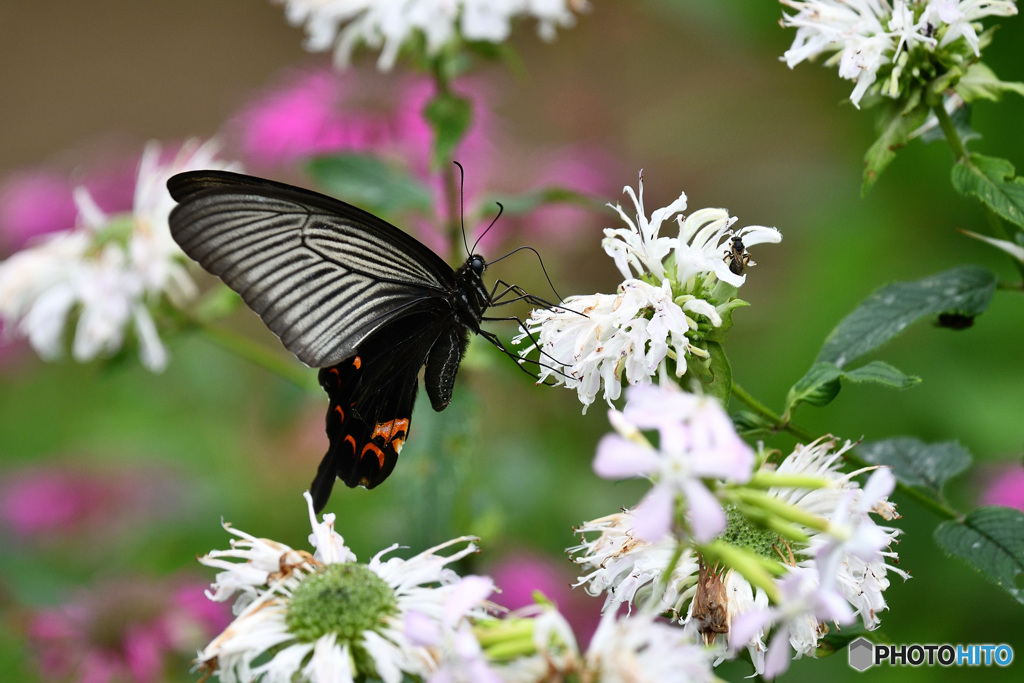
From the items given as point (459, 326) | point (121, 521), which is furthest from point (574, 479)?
point (121, 521)

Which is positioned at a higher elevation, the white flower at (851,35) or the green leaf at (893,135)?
the white flower at (851,35)

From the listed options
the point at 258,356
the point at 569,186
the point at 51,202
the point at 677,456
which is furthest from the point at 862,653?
the point at 51,202

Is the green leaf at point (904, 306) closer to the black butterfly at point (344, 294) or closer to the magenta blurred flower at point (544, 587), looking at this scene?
the black butterfly at point (344, 294)

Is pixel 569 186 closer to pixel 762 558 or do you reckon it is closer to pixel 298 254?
pixel 298 254

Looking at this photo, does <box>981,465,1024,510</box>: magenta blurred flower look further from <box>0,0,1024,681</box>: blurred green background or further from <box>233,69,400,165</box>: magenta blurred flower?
<box>233,69,400,165</box>: magenta blurred flower

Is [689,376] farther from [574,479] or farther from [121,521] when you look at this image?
[121,521]

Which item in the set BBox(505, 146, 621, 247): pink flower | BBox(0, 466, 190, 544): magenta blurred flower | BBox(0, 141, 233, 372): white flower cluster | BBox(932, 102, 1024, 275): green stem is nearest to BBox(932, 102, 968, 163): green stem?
BBox(932, 102, 1024, 275): green stem

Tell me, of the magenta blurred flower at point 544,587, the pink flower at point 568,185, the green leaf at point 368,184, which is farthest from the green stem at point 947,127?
the pink flower at point 568,185
